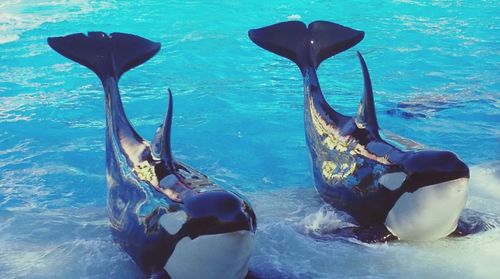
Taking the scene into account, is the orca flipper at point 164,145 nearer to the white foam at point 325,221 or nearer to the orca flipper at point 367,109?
the white foam at point 325,221

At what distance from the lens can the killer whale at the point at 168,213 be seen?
4184mm

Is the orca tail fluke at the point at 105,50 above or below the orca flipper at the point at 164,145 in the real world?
above

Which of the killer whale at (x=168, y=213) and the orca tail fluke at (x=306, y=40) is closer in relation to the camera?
the killer whale at (x=168, y=213)

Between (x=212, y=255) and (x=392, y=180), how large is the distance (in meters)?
1.72

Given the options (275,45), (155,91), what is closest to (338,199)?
(275,45)

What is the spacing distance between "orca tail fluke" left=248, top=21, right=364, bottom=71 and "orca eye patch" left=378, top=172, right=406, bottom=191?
1883mm

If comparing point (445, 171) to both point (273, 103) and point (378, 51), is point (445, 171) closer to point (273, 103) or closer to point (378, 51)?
point (273, 103)

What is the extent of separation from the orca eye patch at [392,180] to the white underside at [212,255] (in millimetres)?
1437

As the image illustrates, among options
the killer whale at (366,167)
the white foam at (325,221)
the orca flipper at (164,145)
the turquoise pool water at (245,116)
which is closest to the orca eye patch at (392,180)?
the killer whale at (366,167)

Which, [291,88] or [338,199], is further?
[291,88]

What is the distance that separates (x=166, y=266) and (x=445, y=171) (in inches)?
80.3

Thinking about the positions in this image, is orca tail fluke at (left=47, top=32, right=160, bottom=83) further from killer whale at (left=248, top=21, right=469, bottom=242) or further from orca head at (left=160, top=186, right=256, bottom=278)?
orca head at (left=160, top=186, right=256, bottom=278)

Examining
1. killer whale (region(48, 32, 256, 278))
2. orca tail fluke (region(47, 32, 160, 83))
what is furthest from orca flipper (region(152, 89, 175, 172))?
orca tail fluke (region(47, 32, 160, 83))

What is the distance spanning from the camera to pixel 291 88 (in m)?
10.8
